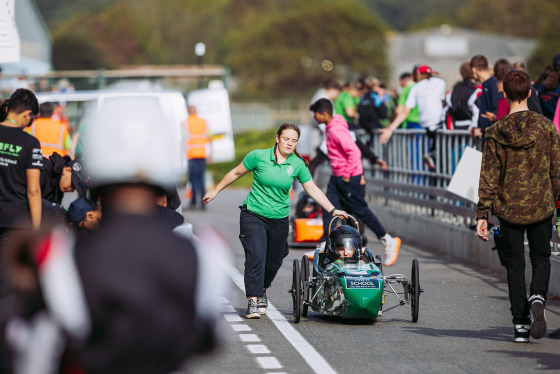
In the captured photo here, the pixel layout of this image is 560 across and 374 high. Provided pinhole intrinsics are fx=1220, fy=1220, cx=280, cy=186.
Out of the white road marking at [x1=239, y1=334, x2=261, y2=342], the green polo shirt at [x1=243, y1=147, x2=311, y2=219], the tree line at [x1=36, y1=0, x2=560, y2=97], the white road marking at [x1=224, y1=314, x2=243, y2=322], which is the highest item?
the tree line at [x1=36, y1=0, x2=560, y2=97]

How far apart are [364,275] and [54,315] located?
6.53m

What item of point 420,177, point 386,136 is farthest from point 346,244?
point 386,136

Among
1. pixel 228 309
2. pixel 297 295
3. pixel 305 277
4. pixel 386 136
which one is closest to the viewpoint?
pixel 297 295

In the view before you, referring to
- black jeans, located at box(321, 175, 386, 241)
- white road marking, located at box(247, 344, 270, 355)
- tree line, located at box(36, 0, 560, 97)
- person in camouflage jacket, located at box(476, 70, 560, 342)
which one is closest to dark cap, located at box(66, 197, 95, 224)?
white road marking, located at box(247, 344, 270, 355)

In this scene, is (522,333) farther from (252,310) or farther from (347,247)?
(252,310)

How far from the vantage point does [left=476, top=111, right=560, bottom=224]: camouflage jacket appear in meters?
8.66

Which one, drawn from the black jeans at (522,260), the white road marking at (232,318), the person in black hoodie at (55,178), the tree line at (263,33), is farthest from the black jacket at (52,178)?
the tree line at (263,33)

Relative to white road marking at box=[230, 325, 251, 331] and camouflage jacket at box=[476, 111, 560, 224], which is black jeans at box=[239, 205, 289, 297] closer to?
white road marking at box=[230, 325, 251, 331]

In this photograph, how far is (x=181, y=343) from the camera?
330 centimetres

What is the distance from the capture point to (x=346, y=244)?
993 cm

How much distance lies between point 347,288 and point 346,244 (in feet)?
1.96

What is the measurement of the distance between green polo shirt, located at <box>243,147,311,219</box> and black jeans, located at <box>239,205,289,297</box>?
67 millimetres

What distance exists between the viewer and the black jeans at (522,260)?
8625 mm

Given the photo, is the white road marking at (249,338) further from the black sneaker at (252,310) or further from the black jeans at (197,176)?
the black jeans at (197,176)
